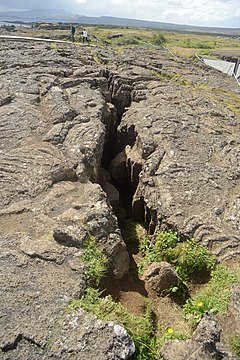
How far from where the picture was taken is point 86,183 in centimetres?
1266

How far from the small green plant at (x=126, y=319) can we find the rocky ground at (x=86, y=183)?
0.25m

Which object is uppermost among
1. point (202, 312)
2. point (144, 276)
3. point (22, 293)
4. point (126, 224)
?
point (22, 293)

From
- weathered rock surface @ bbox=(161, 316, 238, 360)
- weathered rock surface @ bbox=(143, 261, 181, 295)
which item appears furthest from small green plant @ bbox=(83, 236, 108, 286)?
weathered rock surface @ bbox=(161, 316, 238, 360)

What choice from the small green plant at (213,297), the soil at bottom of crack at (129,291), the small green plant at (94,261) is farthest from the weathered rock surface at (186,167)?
the small green plant at (94,261)

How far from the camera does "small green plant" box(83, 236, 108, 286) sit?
29.1ft

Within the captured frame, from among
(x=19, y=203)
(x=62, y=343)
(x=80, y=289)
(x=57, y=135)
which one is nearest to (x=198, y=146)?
(x=57, y=135)

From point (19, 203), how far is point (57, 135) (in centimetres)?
495

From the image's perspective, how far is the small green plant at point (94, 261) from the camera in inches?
349

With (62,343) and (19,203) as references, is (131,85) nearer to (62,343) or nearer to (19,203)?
(19,203)

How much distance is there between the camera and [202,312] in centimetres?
873

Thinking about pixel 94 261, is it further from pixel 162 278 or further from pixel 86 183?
pixel 86 183

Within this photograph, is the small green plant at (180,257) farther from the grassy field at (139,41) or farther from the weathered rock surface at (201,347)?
the grassy field at (139,41)

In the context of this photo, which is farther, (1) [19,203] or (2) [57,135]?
(2) [57,135]

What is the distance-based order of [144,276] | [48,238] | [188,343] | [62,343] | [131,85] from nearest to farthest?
1. [62,343]
2. [188,343]
3. [48,238]
4. [144,276]
5. [131,85]
